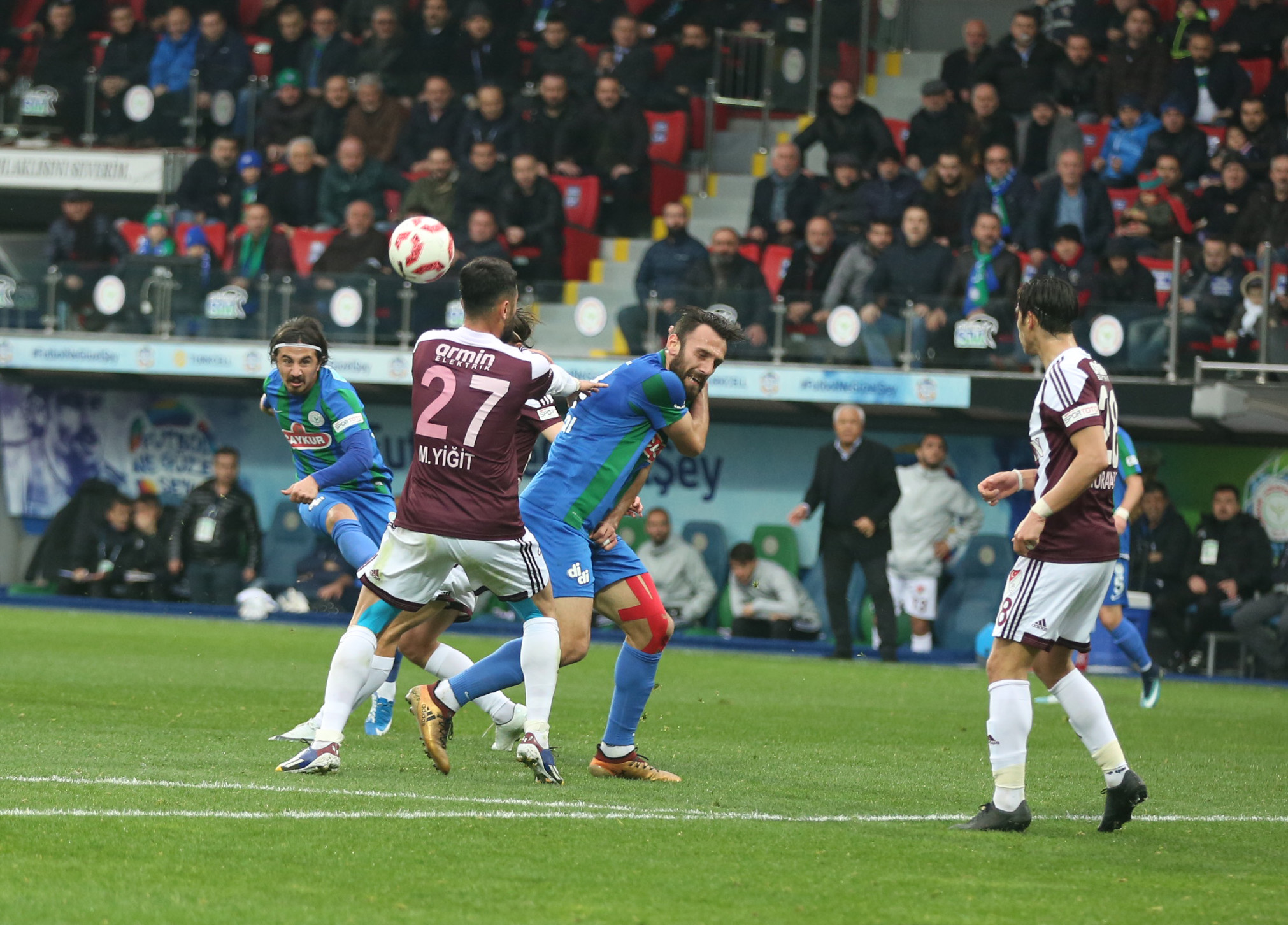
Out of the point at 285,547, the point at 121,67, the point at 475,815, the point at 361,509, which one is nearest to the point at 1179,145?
the point at 285,547

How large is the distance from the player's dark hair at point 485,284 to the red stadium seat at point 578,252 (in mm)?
12610

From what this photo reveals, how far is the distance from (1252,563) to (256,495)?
10.8m

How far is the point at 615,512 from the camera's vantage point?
786cm

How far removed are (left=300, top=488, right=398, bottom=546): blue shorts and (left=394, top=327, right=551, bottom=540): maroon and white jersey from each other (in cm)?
230

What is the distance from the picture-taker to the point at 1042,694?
43.7 ft

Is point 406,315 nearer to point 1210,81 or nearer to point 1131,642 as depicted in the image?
point 1210,81

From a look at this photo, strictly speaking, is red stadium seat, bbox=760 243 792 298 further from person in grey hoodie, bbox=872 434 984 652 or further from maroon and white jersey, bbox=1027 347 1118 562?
maroon and white jersey, bbox=1027 347 1118 562

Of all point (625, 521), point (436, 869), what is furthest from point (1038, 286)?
point (625, 521)

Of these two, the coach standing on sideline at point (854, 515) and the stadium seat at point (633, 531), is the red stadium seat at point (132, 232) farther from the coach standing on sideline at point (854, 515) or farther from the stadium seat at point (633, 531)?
the coach standing on sideline at point (854, 515)

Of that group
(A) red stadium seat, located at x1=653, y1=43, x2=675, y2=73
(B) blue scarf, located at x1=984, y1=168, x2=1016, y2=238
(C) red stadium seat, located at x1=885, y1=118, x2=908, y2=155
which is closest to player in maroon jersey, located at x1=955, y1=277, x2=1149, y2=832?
(B) blue scarf, located at x1=984, y1=168, x2=1016, y2=238

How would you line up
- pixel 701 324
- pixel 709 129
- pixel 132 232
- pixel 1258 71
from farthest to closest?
pixel 709 129 < pixel 132 232 < pixel 1258 71 < pixel 701 324

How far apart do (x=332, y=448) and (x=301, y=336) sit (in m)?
0.60

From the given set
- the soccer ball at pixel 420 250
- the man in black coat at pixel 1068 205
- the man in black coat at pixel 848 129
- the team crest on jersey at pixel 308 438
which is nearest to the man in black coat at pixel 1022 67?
the man in black coat at pixel 848 129

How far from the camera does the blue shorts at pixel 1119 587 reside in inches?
494
